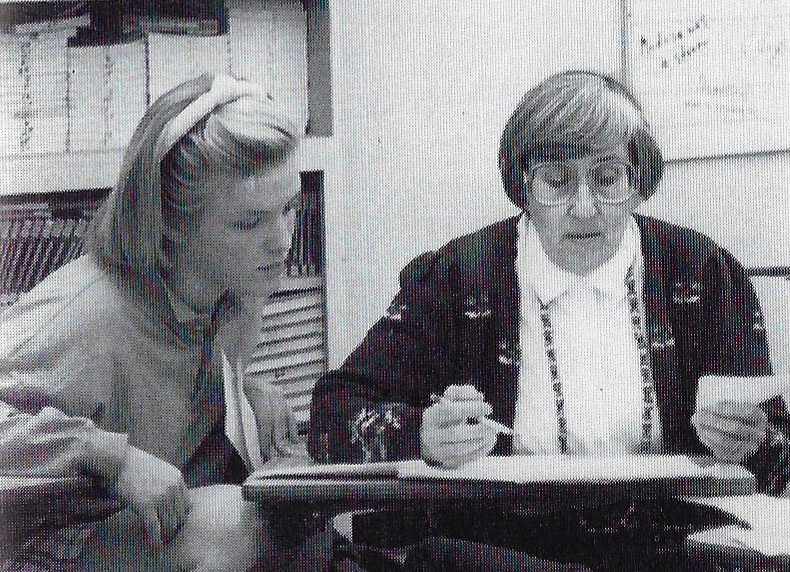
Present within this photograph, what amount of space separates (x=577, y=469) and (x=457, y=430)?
4.9 inches

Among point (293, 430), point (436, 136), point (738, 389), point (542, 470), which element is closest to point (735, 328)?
point (738, 389)

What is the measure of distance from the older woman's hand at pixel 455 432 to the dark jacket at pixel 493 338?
0.03 metres

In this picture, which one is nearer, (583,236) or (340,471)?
(340,471)

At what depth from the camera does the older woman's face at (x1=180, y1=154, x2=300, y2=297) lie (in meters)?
0.91

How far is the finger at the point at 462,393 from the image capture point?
3.12 ft

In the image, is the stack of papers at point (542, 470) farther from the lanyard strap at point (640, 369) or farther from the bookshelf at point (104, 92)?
the bookshelf at point (104, 92)

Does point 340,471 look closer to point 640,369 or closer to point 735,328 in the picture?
point 640,369

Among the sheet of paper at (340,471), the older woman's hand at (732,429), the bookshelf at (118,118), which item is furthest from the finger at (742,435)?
the bookshelf at (118,118)

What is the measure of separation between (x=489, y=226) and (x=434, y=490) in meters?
0.32

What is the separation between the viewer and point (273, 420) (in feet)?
3.18

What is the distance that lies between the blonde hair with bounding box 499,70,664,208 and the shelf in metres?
0.20

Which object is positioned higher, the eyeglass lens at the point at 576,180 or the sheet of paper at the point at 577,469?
the eyeglass lens at the point at 576,180

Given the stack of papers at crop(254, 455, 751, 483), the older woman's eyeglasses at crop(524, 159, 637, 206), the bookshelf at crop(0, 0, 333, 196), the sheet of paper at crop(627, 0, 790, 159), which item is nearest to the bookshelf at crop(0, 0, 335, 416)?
the bookshelf at crop(0, 0, 333, 196)

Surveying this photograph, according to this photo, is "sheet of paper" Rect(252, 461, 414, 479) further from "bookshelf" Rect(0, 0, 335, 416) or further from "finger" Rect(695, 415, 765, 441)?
"finger" Rect(695, 415, 765, 441)
